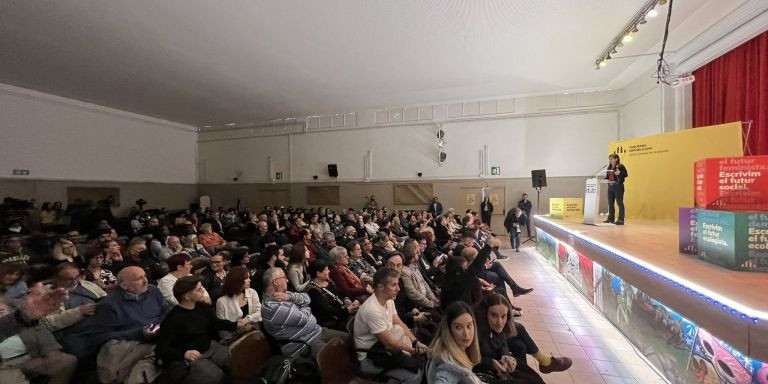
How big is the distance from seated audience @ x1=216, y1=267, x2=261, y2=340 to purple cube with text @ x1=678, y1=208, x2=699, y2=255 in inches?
159

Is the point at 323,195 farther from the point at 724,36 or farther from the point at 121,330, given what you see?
the point at 724,36

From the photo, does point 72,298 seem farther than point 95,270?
No

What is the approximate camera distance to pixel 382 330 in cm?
227

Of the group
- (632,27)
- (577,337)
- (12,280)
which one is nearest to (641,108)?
(632,27)

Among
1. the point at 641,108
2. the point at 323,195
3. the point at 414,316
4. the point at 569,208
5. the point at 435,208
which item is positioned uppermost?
the point at 641,108

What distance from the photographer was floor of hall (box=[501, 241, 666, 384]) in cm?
298

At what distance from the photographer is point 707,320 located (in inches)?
82.2

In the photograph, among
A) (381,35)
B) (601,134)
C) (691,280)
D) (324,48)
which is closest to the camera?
(691,280)

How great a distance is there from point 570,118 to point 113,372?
11834 millimetres

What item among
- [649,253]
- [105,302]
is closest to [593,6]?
[649,253]

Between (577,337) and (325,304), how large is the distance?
2887mm

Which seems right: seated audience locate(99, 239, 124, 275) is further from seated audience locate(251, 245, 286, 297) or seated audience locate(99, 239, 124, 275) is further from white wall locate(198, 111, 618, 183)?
white wall locate(198, 111, 618, 183)

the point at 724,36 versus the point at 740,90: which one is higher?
the point at 724,36

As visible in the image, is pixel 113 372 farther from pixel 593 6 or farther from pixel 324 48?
pixel 593 6
